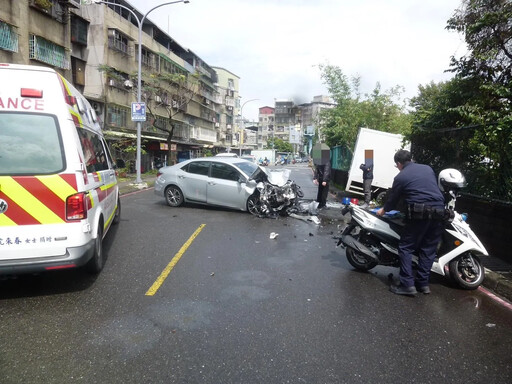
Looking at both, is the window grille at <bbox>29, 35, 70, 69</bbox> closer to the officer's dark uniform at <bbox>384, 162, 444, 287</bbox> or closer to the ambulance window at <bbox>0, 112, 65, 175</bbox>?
the ambulance window at <bbox>0, 112, 65, 175</bbox>

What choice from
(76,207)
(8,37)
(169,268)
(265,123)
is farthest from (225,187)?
(265,123)

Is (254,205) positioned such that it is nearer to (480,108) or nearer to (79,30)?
(480,108)

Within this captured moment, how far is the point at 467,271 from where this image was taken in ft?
15.9

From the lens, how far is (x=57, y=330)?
3389 millimetres

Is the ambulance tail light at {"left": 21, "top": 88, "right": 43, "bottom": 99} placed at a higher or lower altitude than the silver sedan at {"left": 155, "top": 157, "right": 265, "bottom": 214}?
higher

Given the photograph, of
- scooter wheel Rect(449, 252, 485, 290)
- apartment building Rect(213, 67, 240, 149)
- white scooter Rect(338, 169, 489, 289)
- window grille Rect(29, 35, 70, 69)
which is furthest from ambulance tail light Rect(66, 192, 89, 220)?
apartment building Rect(213, 67, 240, 149)

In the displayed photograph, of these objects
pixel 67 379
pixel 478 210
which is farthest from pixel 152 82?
pixel 67 379

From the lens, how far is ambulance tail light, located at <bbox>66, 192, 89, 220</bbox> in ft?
12.8

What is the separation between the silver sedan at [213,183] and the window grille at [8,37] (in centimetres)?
1290

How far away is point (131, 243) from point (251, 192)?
383cm

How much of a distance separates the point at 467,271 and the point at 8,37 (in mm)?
21444

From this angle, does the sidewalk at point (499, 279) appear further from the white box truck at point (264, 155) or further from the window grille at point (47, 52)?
the white box truck at point (264, 155)

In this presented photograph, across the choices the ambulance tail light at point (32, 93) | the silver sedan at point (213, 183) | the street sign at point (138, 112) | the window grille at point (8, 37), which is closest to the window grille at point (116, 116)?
the window grille at point (8, 37)

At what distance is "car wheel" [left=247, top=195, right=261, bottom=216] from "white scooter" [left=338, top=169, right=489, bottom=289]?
14.6 ft
